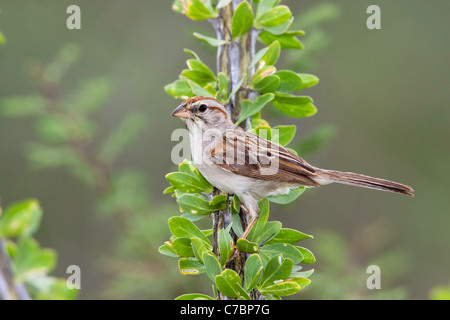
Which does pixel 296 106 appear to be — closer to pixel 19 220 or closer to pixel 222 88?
pixel 222 88

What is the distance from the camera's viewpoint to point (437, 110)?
9062 millimetres

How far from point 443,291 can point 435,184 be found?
6640 mm

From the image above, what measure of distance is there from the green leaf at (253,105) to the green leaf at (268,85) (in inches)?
2.8

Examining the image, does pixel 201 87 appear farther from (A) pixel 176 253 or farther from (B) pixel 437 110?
(B) pixel 437 110

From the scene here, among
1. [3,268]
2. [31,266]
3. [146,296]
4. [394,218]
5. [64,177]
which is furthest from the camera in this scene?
[394,218]

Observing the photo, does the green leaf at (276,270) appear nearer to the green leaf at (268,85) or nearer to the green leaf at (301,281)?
the green leaf at (301,281)

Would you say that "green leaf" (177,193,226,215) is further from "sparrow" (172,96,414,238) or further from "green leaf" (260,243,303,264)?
"sparrow" (172,96,414,238)

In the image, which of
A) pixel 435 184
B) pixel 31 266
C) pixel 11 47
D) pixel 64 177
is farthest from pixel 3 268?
pixel 435 184

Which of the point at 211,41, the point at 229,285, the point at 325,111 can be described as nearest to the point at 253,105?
the point at 211,41

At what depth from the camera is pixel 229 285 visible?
210 cm

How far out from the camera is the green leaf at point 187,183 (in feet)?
8.47

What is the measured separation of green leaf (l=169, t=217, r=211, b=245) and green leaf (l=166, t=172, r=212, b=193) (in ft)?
0.89

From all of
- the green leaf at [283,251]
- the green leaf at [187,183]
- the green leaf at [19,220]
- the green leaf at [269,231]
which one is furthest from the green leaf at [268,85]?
the green leaf at [19,220]

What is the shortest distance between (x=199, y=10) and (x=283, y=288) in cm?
142
